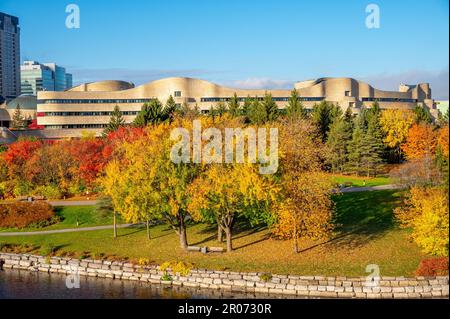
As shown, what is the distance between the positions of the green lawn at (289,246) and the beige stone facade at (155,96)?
63866 millimetres

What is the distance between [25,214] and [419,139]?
1957 inches

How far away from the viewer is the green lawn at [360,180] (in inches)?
2559

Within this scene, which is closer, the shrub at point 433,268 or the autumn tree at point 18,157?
the shrub at point 433,268

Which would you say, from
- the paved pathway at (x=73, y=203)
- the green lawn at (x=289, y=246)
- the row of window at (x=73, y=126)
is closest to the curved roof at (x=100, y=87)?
the row of window at (x=73, y=126)

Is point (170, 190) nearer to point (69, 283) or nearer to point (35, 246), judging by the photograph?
point (69, 283)

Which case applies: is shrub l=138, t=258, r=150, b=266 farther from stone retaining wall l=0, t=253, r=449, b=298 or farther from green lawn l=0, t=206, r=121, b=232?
green lawn l=0, t=206, r=121, b=232

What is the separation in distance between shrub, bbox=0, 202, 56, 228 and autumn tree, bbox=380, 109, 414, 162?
161 ft

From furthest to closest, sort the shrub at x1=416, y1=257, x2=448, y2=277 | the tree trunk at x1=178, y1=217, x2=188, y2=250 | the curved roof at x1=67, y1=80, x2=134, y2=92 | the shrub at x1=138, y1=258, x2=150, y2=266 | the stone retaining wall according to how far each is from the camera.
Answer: the curved roof at x1=67, y1=80, x2=134, y2=92 → the tree trunk at x1=178, y1=217, x2=188, y2=250 → the shrub at x1=138, y1=258, x2=150, y2=266 → the shrub at x1=416, y1=257, x2=448, y2=277 → the stone retaining wall

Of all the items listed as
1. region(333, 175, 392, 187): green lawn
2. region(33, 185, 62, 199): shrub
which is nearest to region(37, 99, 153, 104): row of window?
region(33, 185, 62, 199): shrub

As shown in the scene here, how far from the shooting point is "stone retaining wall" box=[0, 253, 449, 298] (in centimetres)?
3362

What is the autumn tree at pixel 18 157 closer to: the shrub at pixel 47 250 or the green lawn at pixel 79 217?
the green lawn at pixel 79 217

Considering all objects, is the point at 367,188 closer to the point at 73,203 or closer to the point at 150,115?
the point at 73,203

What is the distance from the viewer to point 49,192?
6272 centimetres

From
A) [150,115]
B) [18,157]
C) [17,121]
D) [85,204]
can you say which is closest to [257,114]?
[150,115]
